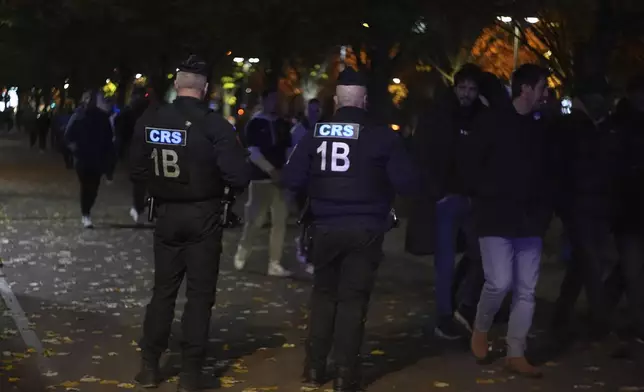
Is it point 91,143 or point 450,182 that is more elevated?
point 91,143

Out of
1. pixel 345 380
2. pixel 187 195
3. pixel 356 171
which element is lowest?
pixel 345 380

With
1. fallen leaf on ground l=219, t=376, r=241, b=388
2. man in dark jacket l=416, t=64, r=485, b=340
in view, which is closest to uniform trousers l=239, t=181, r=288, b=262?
man in dark jacket l=416, t=64, r=485, b=340

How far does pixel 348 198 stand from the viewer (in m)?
7.53

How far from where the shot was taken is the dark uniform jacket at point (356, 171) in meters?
7.49

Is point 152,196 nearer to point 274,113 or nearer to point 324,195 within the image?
point 324,195

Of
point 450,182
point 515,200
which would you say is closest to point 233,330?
point 450,182

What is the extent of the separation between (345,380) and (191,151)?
68.3 inches

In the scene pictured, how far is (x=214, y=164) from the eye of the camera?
7.46 m

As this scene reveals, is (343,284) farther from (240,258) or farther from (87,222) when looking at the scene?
(87,222)

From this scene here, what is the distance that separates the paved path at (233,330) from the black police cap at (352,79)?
1.98m

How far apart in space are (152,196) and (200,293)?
0.69 metres

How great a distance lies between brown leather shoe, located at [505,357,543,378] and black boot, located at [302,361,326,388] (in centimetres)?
134

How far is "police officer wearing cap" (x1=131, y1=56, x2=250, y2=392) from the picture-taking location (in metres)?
7.43

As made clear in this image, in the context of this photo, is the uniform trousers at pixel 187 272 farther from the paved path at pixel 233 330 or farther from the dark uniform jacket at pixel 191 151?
the paved path at pixel 233 330
